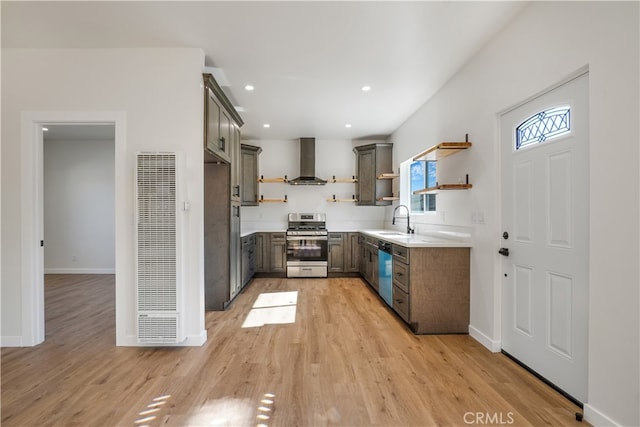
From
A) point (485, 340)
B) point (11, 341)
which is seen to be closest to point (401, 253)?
point (485, 340)

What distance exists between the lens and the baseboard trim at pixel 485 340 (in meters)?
2.45

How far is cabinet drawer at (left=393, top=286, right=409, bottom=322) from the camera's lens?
2.95 m

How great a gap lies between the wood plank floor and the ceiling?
8.96ft

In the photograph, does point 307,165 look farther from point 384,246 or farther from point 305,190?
point 384,246

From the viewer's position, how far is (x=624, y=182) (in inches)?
55.9

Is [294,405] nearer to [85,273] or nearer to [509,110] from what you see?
[509,110]

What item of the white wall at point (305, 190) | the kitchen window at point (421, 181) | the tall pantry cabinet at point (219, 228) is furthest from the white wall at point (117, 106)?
the white wall at point (305, 190)

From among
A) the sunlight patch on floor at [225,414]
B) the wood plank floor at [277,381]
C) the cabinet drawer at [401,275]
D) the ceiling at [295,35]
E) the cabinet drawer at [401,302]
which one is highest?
the ceiling at [295,35]

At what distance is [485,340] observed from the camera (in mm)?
2547

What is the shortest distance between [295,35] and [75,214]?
598cm

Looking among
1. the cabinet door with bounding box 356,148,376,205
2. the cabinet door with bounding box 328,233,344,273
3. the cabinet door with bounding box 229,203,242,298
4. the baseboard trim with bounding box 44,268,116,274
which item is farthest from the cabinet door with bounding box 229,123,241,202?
the baseboard trim with bounding box 44,268,116,274

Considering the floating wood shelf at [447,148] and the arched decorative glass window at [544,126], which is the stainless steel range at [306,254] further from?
the arched decorative glass window at [544,126]

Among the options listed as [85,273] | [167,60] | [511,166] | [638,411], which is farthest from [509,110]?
[85,273]

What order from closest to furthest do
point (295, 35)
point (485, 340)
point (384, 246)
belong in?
1. point (295, 35)
2. point (485, 340)
3. point (384, 246)
